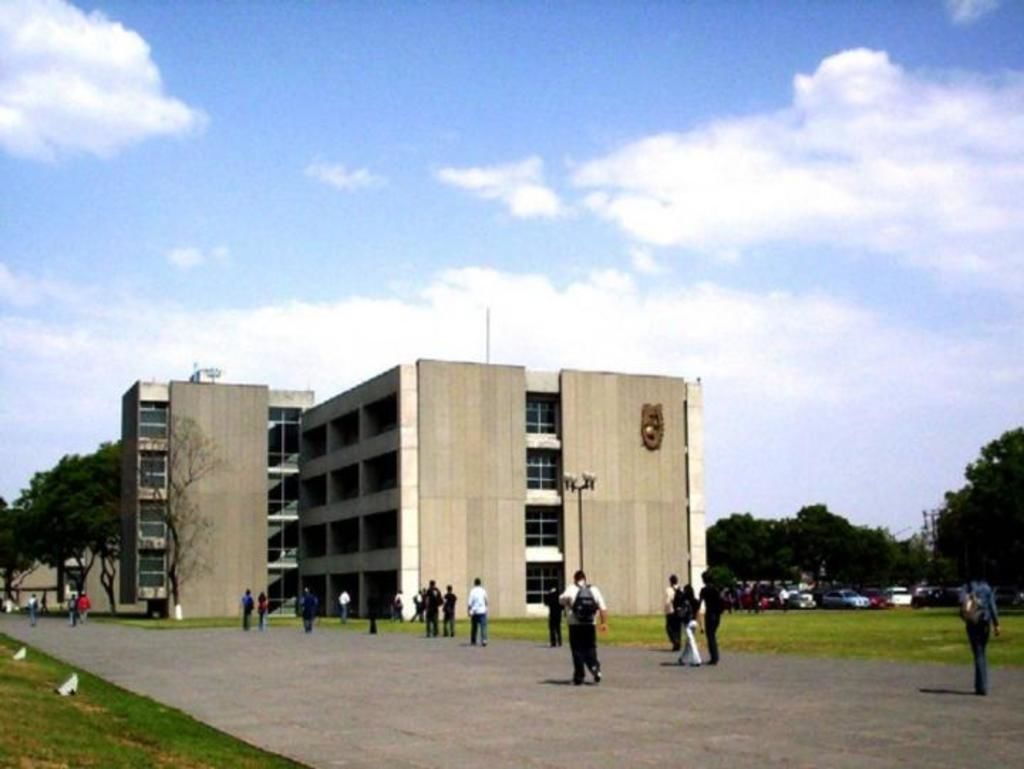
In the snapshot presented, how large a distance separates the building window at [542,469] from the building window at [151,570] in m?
29.9

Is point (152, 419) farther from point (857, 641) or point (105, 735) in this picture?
point (105, 735)

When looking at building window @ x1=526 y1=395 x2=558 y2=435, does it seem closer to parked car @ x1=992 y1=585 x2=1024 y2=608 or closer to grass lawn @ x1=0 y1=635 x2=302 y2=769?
parked car @ x1=992 y1=585 x2=1024 y2=608

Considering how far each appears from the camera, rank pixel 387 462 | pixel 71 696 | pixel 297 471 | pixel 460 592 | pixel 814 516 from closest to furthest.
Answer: pixel 71 696 < pixel 460 592 < pixel 387 462 < pixel 297 471 < pixel 814 516

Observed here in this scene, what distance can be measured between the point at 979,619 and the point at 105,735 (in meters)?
12.1

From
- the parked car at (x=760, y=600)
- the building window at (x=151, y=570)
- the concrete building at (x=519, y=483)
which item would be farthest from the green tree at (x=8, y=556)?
the parked car at (x=760, y=600)

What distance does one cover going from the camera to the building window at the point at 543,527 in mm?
79688

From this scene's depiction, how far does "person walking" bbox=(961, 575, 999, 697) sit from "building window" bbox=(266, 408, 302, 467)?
81903 millimetres

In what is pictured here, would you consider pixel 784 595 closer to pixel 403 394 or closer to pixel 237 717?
pixel 403 394

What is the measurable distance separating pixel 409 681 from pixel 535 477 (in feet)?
185

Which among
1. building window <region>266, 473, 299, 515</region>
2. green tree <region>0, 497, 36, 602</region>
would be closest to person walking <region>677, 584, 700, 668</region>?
building window <region>266, 473, 299, 515</region>

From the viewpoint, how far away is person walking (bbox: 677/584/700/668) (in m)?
26.0

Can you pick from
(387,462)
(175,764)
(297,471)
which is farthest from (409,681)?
(297,471)

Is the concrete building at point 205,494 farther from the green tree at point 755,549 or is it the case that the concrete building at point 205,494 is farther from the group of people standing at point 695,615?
the group of people standing at point 695,615

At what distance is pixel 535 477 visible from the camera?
80.4 metres
